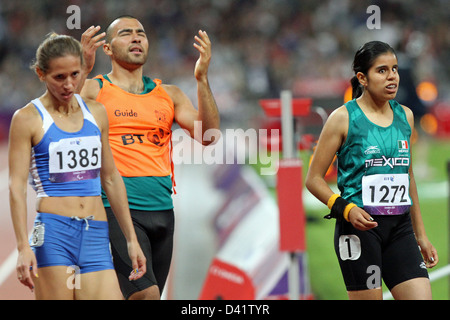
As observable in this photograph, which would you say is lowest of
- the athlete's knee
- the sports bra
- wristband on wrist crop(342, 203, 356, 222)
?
the athlete's knee

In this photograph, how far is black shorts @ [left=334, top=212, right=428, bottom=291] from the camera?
3.86 metres

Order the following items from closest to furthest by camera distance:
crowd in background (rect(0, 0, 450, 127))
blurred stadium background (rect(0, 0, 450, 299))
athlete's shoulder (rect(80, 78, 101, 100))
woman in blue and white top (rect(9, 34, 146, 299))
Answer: woman in blue and white top (rect(9, 34, 146, 299)) → athlete's shoulder (rect(80, 78, 101, 100)) → blurred stadium background (rect(0, 0, 450, 299)) → crowd in background (rect(0, 0, 450, 127))

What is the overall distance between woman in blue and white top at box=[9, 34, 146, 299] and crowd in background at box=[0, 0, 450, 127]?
50.6ft

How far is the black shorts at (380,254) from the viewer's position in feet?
12.7

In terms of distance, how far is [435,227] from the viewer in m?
9.82

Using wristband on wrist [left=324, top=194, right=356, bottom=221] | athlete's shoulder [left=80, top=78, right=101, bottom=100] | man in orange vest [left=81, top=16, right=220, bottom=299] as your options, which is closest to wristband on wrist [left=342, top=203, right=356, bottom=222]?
wristband on wrist [left=324, top=194, right=356, bottom=221]

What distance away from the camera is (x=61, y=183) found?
3.57 m

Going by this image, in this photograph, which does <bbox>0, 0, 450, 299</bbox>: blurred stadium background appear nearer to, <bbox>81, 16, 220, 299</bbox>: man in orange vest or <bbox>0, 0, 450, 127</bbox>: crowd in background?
<bbox>0, 0, 450, 127</bbox>: crowd in background

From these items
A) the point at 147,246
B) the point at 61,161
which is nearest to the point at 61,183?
the point at 61,161

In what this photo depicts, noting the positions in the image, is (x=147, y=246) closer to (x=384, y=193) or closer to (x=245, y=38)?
(x=384, y=193)

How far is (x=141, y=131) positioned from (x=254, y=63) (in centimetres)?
1743

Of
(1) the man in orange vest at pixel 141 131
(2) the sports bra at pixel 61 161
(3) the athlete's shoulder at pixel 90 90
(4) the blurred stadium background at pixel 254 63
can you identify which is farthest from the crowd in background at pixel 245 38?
(2) the sports bra at pixel 61 161

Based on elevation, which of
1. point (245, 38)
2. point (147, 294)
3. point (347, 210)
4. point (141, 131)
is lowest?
point (147, 294)
